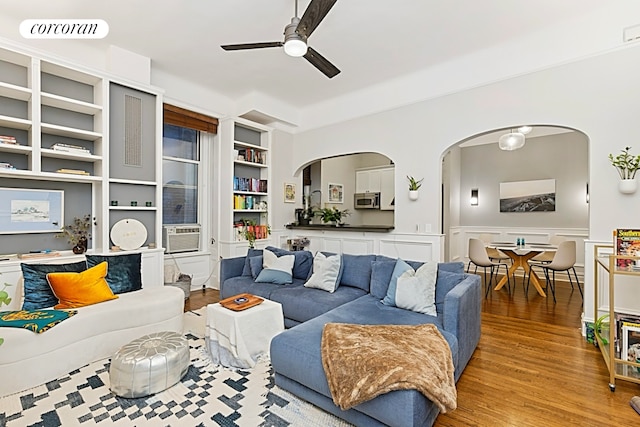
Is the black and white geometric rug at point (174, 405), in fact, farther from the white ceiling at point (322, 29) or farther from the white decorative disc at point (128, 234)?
the white ceiling at point (322, 29)

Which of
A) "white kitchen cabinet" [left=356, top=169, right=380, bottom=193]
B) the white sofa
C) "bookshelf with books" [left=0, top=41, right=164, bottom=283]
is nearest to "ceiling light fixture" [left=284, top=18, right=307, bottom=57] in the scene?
"bookshelf with books" [left=0, top=41, right=164, bottom=283]

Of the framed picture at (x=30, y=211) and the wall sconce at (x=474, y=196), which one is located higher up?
the wall sconce at (x=474, y=196)

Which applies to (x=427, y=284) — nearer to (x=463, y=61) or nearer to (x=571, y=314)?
(x=571, y=314)

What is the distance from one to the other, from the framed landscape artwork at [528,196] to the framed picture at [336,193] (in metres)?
3.59

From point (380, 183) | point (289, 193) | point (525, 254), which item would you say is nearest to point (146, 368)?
point (289, 193)

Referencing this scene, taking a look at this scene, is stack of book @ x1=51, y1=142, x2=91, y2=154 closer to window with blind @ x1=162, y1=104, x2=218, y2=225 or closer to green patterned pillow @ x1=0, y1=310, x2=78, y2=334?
window with blind @ x1=162, y1=104, x2=218, y2=225

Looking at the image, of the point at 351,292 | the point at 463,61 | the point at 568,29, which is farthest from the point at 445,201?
the point at 351,292

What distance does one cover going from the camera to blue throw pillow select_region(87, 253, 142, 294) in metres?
3.32

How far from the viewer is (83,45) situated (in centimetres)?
387

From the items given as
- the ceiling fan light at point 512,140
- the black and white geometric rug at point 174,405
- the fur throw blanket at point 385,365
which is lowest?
the black and white geometric rug at point 174,405

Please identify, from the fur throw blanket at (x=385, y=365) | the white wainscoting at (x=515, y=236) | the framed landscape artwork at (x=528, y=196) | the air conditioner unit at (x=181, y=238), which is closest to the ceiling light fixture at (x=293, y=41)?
the fur throw blanket at (x=385, y=365)

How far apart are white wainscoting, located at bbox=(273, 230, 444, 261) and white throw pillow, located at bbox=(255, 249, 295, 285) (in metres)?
1.74

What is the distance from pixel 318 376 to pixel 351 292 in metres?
1.54

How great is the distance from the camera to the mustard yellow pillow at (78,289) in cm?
284
